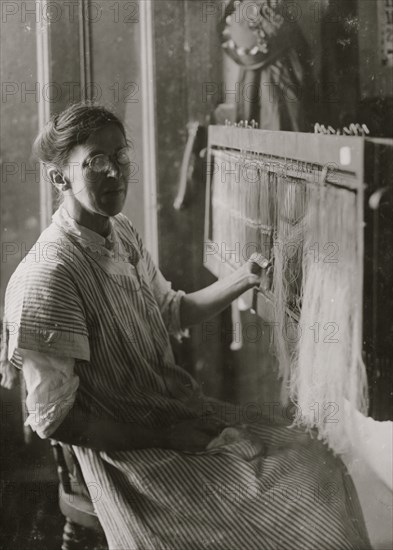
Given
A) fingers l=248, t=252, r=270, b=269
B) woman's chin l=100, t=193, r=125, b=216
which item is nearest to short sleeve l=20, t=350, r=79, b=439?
woman's chin l=100, t=193, r=125, b=216

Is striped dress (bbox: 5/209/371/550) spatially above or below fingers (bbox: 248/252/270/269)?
below

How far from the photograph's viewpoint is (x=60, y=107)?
1112 mm

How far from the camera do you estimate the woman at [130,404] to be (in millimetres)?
1026

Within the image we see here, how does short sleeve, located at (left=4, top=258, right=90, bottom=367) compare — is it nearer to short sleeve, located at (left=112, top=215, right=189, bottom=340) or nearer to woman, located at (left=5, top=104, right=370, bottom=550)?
woman, located at (left=5, top=104, right=370, bottom=550)

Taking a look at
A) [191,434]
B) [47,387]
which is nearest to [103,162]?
[47,387]

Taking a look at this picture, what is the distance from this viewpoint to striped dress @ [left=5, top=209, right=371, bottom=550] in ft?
3.36

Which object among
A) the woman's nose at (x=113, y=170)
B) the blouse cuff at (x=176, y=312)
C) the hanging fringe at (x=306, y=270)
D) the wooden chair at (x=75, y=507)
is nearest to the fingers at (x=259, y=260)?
the hanging fringe at (x=306, y=270)

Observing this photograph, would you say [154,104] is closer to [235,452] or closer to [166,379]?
[166,379]

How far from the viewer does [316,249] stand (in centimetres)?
106

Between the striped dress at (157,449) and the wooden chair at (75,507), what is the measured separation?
68 mm

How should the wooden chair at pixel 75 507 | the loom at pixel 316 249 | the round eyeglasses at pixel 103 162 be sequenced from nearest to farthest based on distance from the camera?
the loom at pixel 316 249 → the round eyeglasses at pixel 103 162 → the wooden chair at pixel 75 507

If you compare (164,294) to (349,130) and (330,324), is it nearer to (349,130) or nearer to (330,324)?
(330,324)

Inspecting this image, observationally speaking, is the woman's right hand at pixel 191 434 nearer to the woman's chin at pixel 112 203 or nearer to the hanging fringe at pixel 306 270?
the hanging fringe at pixel 306 270

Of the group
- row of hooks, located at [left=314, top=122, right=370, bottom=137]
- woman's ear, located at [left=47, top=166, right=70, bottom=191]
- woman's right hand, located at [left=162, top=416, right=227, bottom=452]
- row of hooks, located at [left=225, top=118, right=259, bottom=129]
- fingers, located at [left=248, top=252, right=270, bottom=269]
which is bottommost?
woman's right hand, located at [left=162, top=416, right=227, bottom=452]
